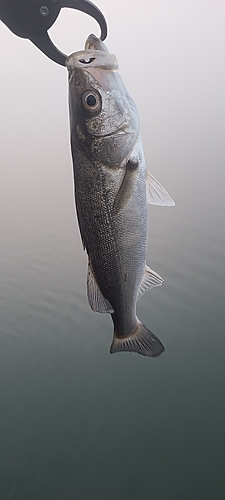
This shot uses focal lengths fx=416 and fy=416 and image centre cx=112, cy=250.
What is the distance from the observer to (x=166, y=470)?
5902 millimetres

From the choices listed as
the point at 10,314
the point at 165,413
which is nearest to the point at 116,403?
the point at 165,413

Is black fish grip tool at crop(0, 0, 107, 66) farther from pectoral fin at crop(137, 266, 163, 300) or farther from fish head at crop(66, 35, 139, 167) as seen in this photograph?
pectoral fin at crop(137, 266, 163, 300)

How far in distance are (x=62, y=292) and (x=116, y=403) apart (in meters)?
2.26

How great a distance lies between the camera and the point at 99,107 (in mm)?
750

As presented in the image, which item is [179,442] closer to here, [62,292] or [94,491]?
[94,491]

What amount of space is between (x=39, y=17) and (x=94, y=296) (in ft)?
1.83

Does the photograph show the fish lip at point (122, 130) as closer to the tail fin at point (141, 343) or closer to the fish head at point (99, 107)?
the fish head at point (99, 107)

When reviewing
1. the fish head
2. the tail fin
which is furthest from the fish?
the tail fin

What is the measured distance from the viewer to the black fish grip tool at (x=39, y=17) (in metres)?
0.79

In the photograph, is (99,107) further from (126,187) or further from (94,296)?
(94,296)

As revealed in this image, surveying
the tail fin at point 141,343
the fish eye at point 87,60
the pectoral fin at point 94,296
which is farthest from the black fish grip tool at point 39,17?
the tail fin at point 141,343

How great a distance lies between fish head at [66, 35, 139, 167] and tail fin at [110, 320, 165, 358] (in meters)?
0.38

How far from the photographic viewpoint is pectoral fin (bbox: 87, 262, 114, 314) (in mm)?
823

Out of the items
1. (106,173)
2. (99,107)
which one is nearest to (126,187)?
(106,173)
